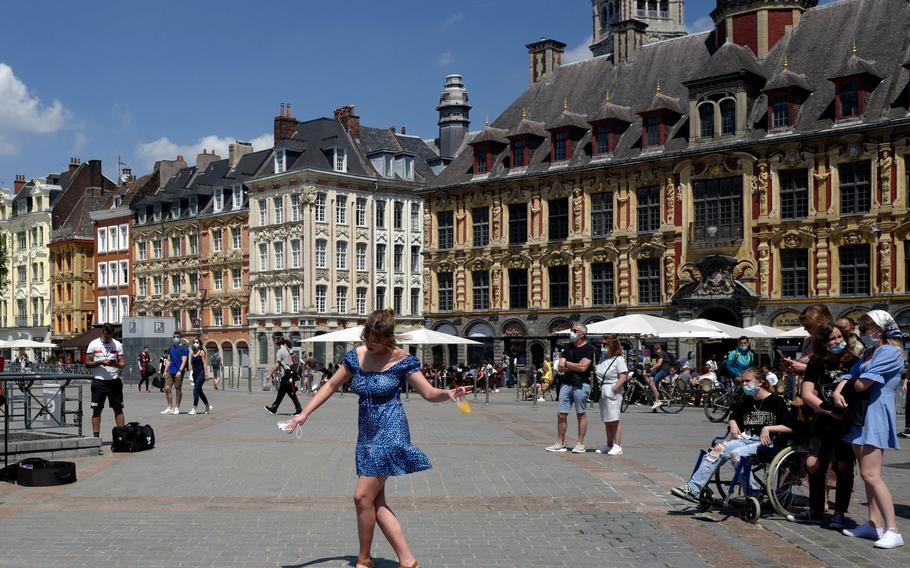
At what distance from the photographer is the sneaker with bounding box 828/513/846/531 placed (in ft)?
29.1

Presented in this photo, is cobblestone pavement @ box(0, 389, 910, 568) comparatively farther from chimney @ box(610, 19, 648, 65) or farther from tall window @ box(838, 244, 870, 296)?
chimney @ box(610, 19, 648, 65)

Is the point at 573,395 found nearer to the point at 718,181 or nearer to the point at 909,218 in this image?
the point at 909,218

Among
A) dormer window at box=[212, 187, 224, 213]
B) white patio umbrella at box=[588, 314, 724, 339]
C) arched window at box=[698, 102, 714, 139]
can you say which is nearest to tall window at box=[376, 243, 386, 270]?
dormer window at box=[212, 187, 224, 213]

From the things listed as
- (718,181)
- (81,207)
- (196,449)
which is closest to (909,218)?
(718,181)

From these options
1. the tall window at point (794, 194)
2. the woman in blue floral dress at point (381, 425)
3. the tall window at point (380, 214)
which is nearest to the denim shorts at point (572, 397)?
the woman in blue floral dress at point (381, 425)

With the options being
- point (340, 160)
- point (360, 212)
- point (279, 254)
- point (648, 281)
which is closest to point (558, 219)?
point (648, 281)

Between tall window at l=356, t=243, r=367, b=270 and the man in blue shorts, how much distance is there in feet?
152

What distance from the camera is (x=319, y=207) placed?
192 feet

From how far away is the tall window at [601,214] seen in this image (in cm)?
4256

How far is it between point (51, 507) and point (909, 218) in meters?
31.1

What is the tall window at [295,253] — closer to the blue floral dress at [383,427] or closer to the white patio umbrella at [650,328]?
the white patio umbrella at [650,328]

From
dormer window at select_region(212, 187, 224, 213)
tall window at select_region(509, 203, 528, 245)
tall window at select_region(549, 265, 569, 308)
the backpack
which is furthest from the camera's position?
dormer window at select_region(212, 187, 224, 213)

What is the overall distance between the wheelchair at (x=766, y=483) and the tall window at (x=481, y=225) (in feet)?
122

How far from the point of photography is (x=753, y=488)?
960 centimetres
